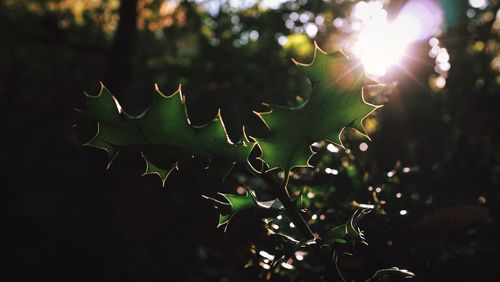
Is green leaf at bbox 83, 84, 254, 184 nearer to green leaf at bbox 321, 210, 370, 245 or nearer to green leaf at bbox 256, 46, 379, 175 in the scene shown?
green leaf at bbox 256, 46, 379, 175

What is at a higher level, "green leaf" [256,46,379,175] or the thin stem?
"green leaf" [256,46,379,175]

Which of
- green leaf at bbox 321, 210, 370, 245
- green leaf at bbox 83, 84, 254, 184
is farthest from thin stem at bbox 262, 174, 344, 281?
green leaf at bbox 83, 84, 254, 184

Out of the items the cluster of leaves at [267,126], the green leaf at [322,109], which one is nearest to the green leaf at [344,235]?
the cluster of leaves at [267,126]

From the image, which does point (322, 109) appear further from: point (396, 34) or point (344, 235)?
point (396, 34)

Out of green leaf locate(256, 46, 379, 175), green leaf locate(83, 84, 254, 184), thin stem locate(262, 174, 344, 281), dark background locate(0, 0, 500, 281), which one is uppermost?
green leaf locate(256, 46, 379, 175)

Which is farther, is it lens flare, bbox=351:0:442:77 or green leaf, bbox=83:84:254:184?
lens flare, bbox=351:0:442:77

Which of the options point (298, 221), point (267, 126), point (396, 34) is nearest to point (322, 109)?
point (267, 126)

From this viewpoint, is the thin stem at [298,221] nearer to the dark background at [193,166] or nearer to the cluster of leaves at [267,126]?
the cluster of leaves at [267,126]
